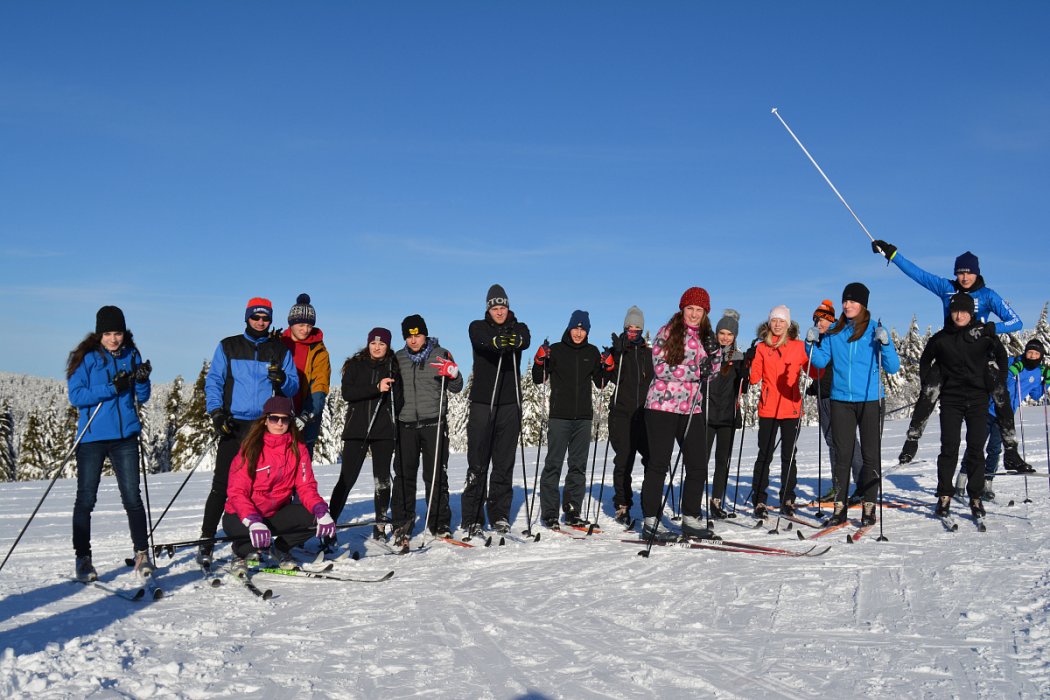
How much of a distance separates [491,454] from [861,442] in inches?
150

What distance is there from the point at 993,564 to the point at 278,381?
19.8 ft

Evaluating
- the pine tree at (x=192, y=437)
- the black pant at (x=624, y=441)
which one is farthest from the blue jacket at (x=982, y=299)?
the pine tree at (x=192, y=437)

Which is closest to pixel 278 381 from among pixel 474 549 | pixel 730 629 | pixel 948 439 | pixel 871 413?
pixel 474 549

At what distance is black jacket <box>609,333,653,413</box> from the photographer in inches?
358

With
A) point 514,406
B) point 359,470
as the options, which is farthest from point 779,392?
point 359,470

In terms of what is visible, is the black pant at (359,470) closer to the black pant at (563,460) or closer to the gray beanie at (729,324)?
the black pant at (563,460)

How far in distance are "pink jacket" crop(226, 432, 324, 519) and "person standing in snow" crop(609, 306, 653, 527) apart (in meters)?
3.72

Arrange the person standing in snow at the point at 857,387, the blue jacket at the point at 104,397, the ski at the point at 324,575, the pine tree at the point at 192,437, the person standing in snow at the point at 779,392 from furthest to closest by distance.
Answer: the pine tree at the point at 192,437 → the person standing in snow at the point at 779,392 → the person standing in snow at the point at 857,387 → the ski at the point at 324,575 → the blue jacket at the point at 104,397

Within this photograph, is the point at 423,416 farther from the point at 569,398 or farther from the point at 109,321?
the point at 109,321

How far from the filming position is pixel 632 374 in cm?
912

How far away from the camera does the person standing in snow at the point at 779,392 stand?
8859mm

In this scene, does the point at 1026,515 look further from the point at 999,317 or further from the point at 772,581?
the point at 772,581

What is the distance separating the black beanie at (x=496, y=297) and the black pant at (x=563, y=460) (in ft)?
4.74

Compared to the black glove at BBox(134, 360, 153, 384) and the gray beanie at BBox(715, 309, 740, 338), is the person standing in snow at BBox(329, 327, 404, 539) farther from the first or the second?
the gray beanie at BBox(715, 309, 740, 338)
